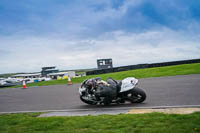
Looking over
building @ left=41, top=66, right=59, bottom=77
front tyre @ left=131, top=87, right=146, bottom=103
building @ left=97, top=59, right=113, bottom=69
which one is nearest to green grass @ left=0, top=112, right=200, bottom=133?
front tyre @ left=131, top=87, right=146, bottom=103

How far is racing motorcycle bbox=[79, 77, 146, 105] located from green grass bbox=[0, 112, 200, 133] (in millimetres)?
2060

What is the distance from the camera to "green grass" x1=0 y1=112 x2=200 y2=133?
458 cm

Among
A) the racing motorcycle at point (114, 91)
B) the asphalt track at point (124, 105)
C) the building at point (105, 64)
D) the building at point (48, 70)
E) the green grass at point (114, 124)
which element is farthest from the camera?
the building at point (48, 70)

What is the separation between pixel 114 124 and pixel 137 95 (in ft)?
10.4

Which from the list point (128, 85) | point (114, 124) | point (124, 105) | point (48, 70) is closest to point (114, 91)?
point (128, 85)

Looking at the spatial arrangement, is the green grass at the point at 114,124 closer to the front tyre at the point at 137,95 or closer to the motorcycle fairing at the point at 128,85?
the motorcycle fairing at the point at 128,85

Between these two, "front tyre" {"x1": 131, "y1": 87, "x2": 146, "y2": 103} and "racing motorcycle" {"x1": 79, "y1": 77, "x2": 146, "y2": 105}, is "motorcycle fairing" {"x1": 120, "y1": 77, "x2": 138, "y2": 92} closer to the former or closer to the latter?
"racing motorcycle" {"x1": 79, "y1": 77, "x2": 146, "y2": 105}

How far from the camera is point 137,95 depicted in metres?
8.22

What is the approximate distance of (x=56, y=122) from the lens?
595cm

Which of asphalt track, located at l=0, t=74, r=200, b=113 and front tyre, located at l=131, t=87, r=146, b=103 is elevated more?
front tyre, located at l=131, t=87, r=146, b=103

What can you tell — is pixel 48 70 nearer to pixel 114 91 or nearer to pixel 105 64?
pixel 105 64

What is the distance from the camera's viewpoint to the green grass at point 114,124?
458 cm

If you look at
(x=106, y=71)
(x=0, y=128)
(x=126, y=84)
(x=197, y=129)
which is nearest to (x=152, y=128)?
(x=197, y=129)

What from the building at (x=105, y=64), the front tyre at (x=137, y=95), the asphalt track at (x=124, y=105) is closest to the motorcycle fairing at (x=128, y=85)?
the front tyre at (x=137, y=95)
